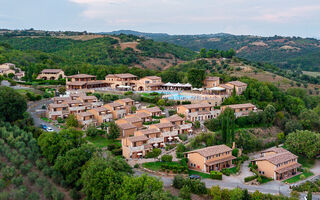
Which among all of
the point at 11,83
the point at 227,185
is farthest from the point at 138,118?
the point at 11,83

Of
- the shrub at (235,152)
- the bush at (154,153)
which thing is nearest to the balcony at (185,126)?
the shrub at (235,152)

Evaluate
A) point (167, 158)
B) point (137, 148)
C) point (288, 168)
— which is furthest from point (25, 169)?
point (288, 168)

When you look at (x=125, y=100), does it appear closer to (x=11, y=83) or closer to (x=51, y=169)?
(x=51, y=169)

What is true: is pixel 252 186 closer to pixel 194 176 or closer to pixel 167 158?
pixel 194 176

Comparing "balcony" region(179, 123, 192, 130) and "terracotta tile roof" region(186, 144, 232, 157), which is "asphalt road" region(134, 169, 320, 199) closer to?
"terracotta tile roof" region(186, 144, 232, 157)

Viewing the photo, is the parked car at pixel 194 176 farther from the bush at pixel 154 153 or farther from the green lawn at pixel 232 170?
the bush at pixel 154 153

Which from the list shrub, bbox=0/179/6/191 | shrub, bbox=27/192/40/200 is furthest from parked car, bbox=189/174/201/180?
shrub, bbox=0/179/6/191
